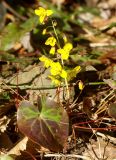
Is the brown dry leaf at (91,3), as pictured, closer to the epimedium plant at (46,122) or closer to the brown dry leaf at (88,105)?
the brown dry leaf at (88,105)

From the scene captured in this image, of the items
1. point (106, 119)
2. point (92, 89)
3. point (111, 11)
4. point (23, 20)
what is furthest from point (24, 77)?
point (111, 11)

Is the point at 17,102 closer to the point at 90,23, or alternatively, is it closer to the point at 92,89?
the point at 92,89

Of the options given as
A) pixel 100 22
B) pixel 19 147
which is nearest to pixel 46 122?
pixel 19 147

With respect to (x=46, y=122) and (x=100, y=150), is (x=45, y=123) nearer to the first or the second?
(x=46, y=122)

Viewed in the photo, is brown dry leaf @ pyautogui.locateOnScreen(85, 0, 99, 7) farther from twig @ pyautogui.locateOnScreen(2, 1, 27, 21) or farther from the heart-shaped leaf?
the heart-shaped leaf

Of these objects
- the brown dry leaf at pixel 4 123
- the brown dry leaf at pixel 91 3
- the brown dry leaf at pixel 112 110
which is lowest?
the brown dry leaf at pixel 4 123

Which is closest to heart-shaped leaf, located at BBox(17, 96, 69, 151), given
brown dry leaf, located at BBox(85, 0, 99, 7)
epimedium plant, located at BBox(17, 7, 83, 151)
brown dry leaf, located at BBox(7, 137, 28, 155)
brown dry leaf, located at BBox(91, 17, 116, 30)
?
epimedium plant, located at BBox(17, 7, 83, 151)

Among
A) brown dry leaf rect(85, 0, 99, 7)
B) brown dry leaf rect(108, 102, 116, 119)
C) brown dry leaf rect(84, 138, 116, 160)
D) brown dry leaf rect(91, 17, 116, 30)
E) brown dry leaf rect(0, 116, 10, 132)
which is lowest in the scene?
brown dry leaf rect(84, 138, 116, 160)

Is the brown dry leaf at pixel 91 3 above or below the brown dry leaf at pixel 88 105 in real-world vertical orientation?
above

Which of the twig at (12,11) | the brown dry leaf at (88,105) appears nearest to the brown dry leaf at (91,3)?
the twig at (12,11)
